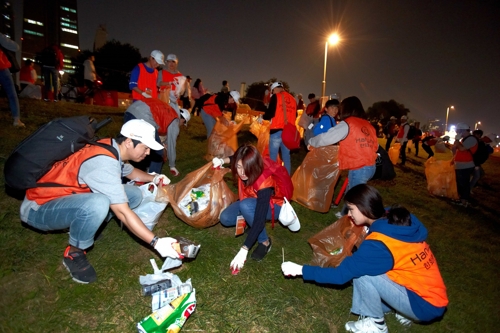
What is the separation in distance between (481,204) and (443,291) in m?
6.12

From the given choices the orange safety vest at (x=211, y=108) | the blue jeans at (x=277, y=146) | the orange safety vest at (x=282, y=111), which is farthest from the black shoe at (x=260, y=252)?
the orange safety vest at (x=211, y=108)

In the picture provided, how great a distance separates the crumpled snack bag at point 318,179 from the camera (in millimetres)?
3732

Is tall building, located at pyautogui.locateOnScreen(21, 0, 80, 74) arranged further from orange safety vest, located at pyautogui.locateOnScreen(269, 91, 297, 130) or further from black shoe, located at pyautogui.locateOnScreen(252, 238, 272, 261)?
black shoe, located at pyautogui.locateOnScreen(252, 238, 272, 261)

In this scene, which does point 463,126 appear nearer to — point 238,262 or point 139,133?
point 238,262

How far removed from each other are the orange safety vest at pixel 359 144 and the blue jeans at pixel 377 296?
65.1 inches

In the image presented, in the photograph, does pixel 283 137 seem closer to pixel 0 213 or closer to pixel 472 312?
pixel 472 312

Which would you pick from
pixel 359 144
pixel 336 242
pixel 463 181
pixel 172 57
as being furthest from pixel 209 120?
pixel 463 181

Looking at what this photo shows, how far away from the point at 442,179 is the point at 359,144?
422cm

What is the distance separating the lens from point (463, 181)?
5.88 metres

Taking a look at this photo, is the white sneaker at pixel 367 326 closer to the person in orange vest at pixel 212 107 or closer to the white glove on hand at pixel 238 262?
the white glove on hand at pixel 238 262

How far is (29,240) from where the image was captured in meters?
2.45

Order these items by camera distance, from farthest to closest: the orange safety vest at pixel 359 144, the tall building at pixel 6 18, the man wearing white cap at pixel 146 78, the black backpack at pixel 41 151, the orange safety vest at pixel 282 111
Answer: the tall building at pixel 6 18, the orange safety vest at pixel 282 111, the man wearing white cap at pixel 146 78, the orange safety vest at pixel 359 144, the black backpack at pixel 41 151

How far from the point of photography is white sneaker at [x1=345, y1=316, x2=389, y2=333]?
6.88ft

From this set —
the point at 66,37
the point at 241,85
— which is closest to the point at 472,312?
the point at 241,85
